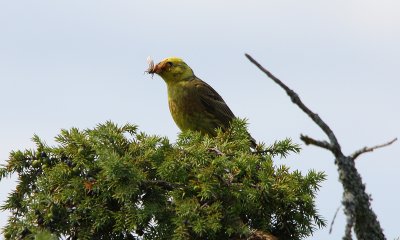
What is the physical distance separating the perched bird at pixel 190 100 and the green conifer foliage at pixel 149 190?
15.4 feet

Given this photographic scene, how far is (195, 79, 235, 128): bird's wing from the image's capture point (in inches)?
401

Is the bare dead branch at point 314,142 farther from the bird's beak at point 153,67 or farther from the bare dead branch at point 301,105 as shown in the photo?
the bird's beak at point 153,67

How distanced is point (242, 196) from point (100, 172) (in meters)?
0.93

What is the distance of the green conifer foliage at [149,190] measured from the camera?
459 centimetres

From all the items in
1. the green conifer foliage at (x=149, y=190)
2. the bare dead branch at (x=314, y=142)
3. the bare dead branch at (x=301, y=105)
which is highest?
the green conifer foliage at (x=149, y=190)

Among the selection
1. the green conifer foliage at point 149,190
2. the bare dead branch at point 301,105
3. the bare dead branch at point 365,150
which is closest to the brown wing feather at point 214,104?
the green conifer foliage at point 149,190

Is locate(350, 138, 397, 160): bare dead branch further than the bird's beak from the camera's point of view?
No

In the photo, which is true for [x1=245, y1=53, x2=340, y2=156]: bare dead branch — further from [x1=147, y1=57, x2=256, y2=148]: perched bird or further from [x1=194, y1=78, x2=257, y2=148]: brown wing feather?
[x1=194, y1=78, x2=257, y2=148]: brown wing feather

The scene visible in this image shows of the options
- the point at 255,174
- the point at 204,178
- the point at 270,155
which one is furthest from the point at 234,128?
the point at 204,178

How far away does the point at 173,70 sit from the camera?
1059cm

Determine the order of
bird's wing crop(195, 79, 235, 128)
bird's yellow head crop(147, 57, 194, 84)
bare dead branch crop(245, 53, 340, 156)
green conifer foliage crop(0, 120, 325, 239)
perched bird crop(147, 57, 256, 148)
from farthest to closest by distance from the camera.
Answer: bird's yellow head crop(147, 57, 194, 84) < bird's wing crop(195, 79, 235, 128) < perched bird crop(147, 57, 256, 148) < green conifer foliage crop(0, 120, 325, 239) < bare dead branch crop(245, 53, 340, 156)

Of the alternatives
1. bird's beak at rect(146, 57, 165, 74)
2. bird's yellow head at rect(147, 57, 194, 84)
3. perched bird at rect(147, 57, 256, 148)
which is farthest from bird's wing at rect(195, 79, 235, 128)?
bird's beak at rect(146, 57, 165, 74)

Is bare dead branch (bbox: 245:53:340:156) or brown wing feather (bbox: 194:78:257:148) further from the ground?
brown wing feather (bbox: 194:78:257:148)

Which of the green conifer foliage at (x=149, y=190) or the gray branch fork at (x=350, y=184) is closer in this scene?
the gray branch fork at (x=350, y=184)
